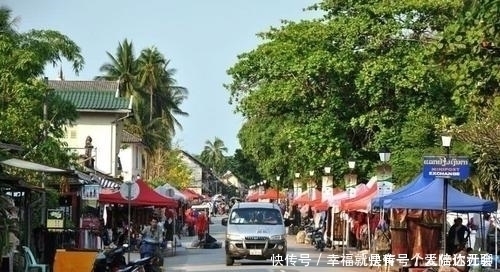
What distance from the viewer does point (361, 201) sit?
3231cm

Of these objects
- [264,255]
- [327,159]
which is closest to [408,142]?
[327,159]

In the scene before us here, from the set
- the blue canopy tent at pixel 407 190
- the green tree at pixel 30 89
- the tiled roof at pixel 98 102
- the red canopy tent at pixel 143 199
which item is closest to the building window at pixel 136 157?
the tiled roof at pixel 98 102

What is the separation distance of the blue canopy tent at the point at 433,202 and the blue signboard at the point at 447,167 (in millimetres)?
2855

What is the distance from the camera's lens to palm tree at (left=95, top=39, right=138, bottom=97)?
2987 inches

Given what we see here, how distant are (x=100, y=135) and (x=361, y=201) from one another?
87.6 feet

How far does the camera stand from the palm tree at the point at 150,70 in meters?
81.8

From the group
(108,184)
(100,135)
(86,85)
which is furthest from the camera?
(86,85)

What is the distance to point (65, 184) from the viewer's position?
2928 cm

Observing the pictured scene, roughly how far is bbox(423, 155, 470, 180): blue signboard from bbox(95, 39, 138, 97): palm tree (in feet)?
180

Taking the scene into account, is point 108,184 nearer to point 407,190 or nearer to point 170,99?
point 407,190

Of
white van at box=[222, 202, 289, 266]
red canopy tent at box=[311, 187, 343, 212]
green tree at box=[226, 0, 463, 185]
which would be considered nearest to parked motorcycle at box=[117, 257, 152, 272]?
white van at box=[222, 202, 289, 266]

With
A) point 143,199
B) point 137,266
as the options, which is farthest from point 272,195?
point 137,266

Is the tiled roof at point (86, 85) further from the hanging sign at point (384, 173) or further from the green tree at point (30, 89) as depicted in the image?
the green tree at point (30, 89)

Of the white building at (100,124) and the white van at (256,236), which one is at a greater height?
the white building at (100,124)
